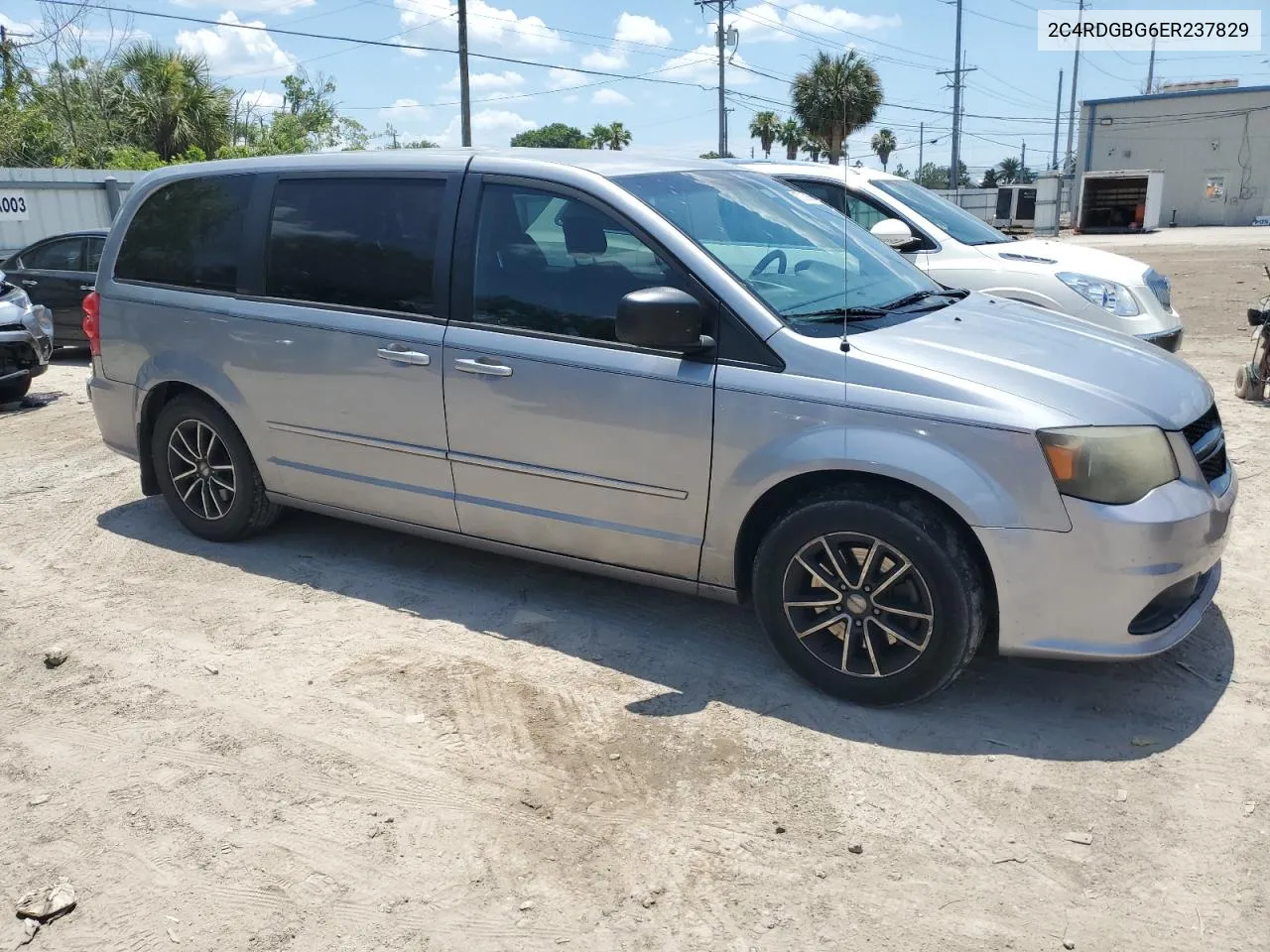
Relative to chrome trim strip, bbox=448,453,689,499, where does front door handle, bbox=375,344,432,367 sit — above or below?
above

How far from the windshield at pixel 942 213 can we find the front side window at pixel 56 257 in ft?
28.9

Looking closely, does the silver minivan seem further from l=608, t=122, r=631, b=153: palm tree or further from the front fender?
l=608, t=122, r=631, b=153: palm tree

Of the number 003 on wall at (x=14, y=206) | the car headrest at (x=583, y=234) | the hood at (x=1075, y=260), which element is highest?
the number 003 on wall at (x=14, y=206)

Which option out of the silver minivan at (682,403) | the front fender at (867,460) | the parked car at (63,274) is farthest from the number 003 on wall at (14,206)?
the front fender at (867,460)

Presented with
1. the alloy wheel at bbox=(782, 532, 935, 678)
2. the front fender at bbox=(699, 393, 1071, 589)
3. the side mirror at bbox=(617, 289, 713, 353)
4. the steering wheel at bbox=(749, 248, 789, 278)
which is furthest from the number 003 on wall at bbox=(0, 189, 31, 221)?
the alloy wheel at bbox=(782, 532, 935, 678)

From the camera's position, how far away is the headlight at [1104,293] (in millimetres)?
7602

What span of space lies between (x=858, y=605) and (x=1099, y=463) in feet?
2.93

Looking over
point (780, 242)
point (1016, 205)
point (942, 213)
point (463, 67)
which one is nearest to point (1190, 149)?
point (1016, 205)

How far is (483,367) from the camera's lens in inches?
169

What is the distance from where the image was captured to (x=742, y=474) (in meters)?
3.78

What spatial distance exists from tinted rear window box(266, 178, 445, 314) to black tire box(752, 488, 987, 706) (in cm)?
190

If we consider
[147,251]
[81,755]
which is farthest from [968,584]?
[147,251]

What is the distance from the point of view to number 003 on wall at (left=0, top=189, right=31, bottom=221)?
1688cm

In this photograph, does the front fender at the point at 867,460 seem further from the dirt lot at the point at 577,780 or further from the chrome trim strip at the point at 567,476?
the dirt lot at the point at 577,780
